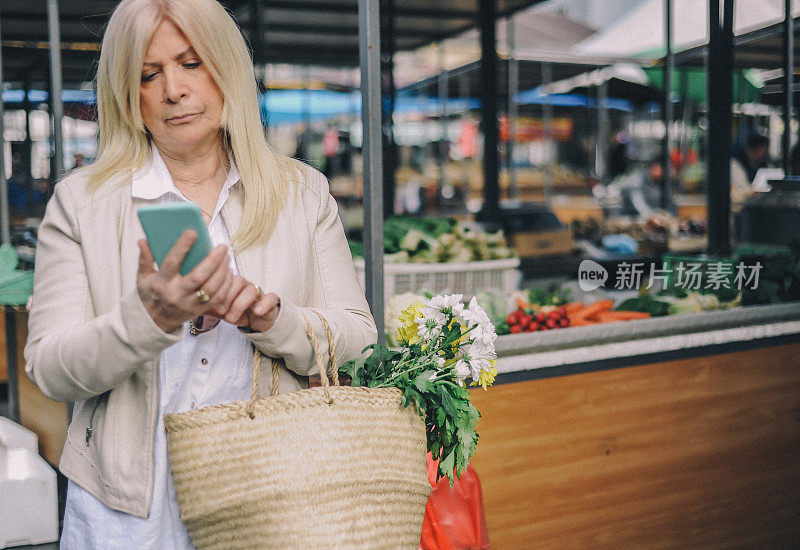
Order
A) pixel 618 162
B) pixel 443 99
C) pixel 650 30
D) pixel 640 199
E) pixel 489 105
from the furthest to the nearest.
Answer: pixel 618 162 < pixel 640 199 < pixel 443 99 < pixel 650 30 < pixel 489 105

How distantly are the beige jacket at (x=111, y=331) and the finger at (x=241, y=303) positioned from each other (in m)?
0.10

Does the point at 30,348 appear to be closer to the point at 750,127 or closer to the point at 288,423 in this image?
the point at 288,423

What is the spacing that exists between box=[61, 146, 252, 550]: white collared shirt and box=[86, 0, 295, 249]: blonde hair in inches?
2.6

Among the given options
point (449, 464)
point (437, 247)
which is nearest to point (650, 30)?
point (437, 247)

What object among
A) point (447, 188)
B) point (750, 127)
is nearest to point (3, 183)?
→ point (447, 188)

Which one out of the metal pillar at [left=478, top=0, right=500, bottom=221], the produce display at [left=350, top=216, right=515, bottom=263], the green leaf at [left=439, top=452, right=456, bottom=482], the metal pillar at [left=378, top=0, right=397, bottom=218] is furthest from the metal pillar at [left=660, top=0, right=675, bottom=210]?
the green leaf at [left=439, top=452, right=456, bottom=482]

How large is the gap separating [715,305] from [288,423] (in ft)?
10.0

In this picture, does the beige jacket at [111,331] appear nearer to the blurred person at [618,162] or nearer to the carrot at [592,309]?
the carrot at [592,309]

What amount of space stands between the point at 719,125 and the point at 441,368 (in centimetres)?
364

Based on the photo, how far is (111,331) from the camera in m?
1.34

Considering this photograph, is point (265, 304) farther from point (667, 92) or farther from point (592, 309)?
point (667, 92)

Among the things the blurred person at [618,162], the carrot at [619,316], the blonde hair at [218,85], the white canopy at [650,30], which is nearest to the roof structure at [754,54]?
the white canopy at [650,30]

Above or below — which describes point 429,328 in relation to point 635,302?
above

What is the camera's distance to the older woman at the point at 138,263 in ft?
4.83
